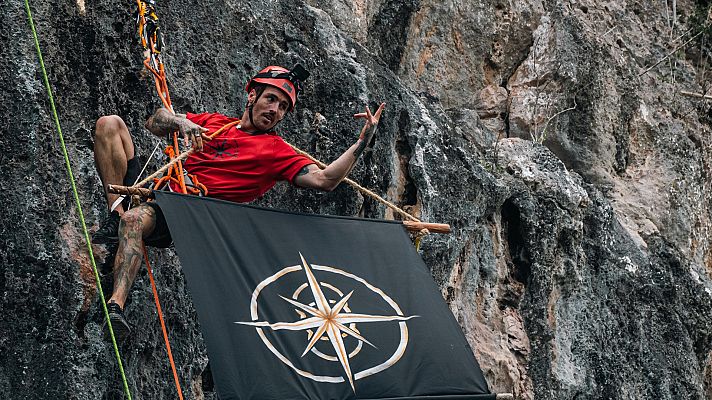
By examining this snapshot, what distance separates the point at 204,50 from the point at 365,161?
4.99 feet

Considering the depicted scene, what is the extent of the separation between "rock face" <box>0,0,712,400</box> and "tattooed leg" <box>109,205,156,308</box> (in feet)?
1.85

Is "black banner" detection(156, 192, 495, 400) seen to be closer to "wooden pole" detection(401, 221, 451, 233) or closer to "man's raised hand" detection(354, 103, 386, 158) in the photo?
"wooden pole" detection(401, 221, 451, 233)

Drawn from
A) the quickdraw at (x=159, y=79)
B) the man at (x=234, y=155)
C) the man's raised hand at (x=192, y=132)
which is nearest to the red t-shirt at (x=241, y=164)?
the man at (x=234, y=155)

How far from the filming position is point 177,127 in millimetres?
7203

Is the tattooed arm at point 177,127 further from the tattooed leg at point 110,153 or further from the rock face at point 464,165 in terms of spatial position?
the rock face at point 464,165

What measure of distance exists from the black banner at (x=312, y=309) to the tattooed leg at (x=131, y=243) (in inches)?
6.5

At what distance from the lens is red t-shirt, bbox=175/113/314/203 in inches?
293

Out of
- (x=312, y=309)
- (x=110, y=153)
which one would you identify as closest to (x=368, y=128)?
(x=312, y=309)

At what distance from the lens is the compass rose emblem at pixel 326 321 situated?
6.52m

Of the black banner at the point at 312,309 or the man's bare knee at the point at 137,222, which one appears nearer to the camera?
the black banner at the point at 312,309

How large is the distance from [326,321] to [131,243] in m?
1.19

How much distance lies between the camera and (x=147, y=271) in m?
7.50

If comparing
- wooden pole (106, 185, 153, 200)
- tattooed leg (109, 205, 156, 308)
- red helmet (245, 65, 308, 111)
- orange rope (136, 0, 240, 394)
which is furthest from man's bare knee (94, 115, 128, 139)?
red helmet (245, 65, 308, 111)

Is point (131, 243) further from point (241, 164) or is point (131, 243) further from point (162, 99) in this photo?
point (162, 99)
